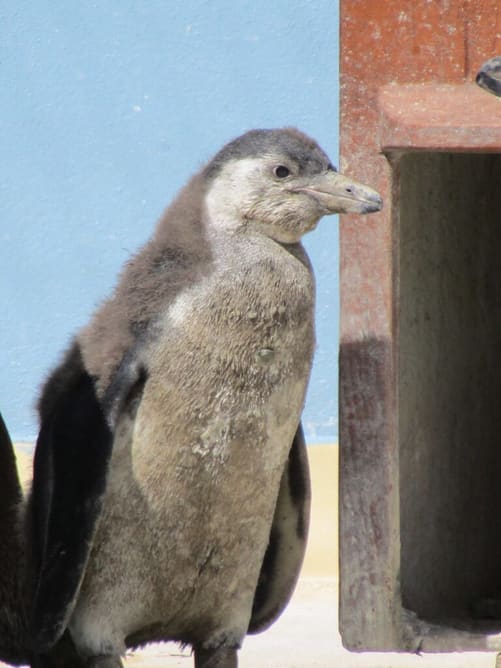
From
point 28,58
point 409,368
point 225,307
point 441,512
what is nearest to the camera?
point 225,307

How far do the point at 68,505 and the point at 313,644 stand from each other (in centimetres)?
158

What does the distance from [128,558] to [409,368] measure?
1010 millimetres

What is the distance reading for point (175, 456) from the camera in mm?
4277

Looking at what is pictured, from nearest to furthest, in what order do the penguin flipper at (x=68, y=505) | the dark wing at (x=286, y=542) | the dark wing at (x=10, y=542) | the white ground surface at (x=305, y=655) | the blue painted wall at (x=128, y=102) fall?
the penguin flipper at (x=68, y=505), the dark wing at (x=10, y=542), the dark wing at (x=286, y=542), the white ground surface at (x=305, y=655), the blue painted wall at (x=128, y=102)

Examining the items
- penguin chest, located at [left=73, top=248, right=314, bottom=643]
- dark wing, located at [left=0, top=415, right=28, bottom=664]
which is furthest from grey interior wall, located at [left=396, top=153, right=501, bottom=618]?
dark wing, located at [left=0, top=415, right=28, bottom=664]

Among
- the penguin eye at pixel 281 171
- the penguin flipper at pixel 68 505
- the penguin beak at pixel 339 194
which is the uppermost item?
the penguin eye at pixel 281 171

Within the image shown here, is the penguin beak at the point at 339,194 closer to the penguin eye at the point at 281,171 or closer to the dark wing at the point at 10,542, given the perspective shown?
the penguin eye at the point at 281,171

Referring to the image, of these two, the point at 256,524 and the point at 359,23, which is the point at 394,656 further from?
the point at 359,23

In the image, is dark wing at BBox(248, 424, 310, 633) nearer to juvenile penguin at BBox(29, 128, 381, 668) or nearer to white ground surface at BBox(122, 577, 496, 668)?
juvenile penguin at BBox(29, 128, 381, 668)

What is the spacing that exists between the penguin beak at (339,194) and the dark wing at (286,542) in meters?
0.60

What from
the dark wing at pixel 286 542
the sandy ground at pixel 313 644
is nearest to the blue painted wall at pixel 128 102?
the sandy ground at pixel 313 644

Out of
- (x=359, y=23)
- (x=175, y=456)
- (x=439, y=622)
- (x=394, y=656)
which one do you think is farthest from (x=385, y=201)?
(x=394, y=656)

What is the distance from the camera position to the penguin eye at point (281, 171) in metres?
4.38

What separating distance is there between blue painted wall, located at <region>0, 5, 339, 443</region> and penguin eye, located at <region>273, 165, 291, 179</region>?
2152mm
